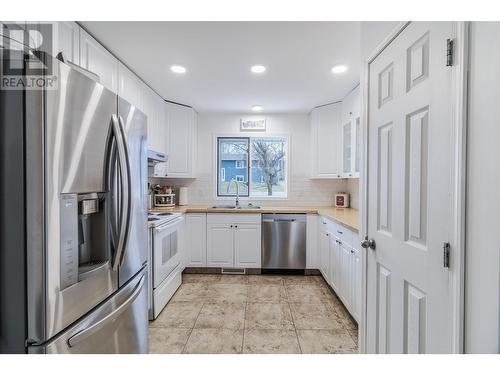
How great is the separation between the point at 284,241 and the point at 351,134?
1643 mm

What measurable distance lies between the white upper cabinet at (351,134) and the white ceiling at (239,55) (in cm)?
16

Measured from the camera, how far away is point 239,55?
2.17m

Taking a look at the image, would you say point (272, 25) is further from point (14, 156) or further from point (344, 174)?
point (344, 174)

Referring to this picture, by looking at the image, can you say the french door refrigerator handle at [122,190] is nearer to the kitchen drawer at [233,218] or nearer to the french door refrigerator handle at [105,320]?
the french door refrigerator handle at [105,320]

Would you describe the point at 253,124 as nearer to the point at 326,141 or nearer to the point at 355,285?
the point at 326,141

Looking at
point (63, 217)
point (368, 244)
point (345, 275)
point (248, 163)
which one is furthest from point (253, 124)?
point (63, 217)

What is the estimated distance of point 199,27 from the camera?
1790mm

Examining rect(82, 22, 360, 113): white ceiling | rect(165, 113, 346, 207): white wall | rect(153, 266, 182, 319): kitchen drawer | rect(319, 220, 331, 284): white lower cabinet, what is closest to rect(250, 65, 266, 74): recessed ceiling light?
rect(82, 22, 360, 113): white ceiling

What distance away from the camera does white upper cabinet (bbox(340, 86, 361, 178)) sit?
9.70 feet

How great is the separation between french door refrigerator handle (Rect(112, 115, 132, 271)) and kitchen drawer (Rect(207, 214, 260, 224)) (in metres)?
2.23

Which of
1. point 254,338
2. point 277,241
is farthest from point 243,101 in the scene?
point 254,338

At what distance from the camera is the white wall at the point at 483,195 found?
75cm

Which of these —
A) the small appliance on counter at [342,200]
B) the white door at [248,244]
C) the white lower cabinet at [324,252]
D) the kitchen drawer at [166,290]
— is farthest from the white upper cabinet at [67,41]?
the small appliance on counter at [342,200]

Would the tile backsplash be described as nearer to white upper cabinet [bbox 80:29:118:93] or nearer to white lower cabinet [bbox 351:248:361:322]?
white lower cabinet [bbox 351:248:361:322]
